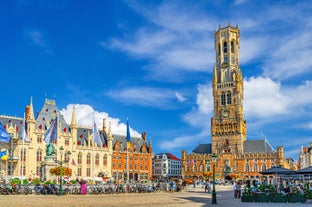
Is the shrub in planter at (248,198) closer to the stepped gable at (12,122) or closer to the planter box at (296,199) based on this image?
the planter box at (296,199)

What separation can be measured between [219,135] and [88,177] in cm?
3925

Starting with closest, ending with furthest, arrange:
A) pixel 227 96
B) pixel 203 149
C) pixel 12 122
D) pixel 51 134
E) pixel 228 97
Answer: pixel 51 134 → pixel 12 122 → pixel 228 97 → pixel 227 96 → pixel 203 149

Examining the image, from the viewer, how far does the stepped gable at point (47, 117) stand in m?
77.7

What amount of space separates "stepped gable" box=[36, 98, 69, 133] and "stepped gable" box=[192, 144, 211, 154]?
145ft

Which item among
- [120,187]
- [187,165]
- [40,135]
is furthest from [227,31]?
[120,187]

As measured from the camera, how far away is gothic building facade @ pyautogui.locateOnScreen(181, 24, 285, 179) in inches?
3917

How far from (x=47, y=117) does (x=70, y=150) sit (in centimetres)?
836

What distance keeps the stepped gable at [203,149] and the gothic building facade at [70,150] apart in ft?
53.8

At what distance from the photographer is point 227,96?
4304 inches

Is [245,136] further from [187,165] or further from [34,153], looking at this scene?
[34,153]

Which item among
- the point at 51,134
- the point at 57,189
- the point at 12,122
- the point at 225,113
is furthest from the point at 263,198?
the point at 225,113

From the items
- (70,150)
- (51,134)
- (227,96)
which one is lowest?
(70,150)

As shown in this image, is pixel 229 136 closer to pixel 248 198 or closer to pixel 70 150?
pixel 70 150

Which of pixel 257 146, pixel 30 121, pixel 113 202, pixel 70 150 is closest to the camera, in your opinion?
pixel 113 202
